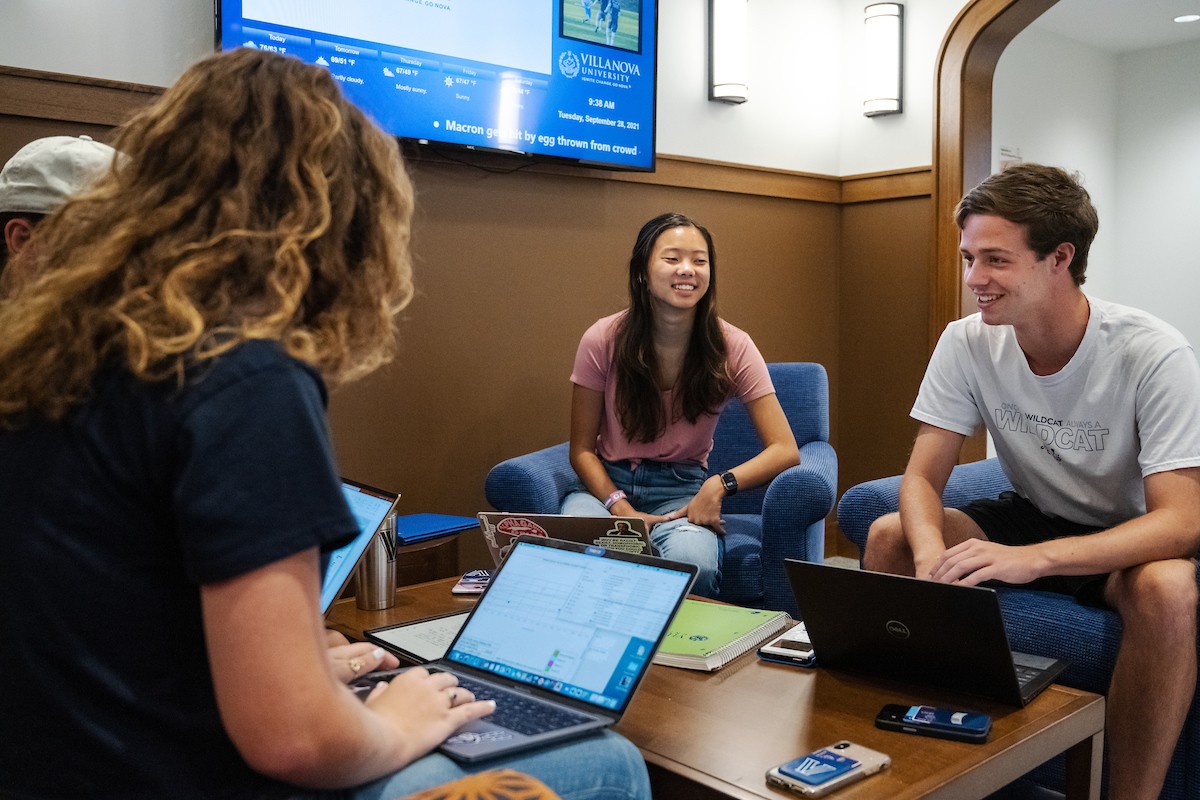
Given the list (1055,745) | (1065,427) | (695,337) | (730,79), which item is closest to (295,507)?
(1055,745)

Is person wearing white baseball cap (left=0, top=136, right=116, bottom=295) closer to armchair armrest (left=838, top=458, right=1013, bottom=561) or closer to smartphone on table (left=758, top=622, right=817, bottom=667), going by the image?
smartphone on table (left=758, top=622, right=817, bottom=667)

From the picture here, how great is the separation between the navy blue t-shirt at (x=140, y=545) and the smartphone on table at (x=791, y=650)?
941 millimetres

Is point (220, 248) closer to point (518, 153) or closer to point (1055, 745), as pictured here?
point (1055, 745)

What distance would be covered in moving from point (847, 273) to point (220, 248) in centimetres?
385

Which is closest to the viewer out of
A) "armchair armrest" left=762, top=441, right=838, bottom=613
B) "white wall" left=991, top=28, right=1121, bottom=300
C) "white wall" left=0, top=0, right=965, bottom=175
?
"armchair armrest" left=762, top=441, right=838, bottom=613

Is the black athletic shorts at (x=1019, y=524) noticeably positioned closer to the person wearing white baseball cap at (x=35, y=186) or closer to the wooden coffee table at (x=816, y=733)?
the wooden coffee table at (x=816, y=733)

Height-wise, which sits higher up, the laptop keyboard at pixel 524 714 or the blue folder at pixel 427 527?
the blue folder at pixel 427 527

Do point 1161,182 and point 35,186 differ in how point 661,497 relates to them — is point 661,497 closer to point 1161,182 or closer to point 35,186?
point 35,186

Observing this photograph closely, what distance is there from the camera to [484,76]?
310 cm

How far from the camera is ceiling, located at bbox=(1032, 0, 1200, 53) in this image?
5.43 m

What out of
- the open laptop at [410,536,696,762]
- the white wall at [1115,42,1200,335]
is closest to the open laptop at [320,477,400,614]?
the open laptop at [410,536,696,762]

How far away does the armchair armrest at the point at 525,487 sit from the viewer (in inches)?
106

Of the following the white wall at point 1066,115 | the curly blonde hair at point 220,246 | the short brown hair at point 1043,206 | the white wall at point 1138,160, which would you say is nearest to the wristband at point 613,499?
the short brown hair at point 1043,206

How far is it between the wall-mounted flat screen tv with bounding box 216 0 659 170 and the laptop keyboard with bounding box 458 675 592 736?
1.93 metres
